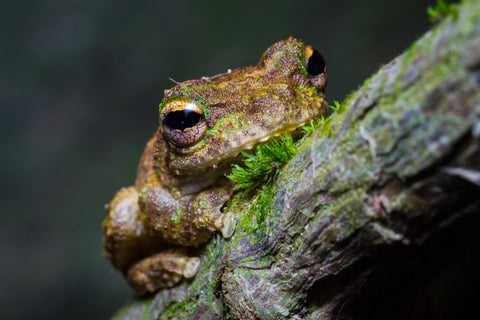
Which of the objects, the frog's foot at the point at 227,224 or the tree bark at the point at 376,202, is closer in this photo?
the tree bark at the point at 376,202

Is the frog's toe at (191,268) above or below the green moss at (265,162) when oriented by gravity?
below

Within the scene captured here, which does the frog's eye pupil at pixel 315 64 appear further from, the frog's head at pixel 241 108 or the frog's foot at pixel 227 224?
the frog's foot at pixel 227 224

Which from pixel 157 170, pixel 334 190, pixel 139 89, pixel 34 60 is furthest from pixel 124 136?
pixel 334 190

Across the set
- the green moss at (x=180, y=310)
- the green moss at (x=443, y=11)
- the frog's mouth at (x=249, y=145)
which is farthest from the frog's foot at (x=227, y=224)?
the green moss at (x=443, y=11)

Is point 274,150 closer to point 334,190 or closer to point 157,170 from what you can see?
point 334,190

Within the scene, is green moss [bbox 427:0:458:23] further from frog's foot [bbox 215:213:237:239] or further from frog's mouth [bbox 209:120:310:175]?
frog's foot [bbox 215:213:237:239]

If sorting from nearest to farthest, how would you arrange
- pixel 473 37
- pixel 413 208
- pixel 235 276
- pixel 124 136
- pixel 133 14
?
pixel 473 37 < pixel 413 208 < pixel 235 276 < pixel 133 14 < pixel 124 136
